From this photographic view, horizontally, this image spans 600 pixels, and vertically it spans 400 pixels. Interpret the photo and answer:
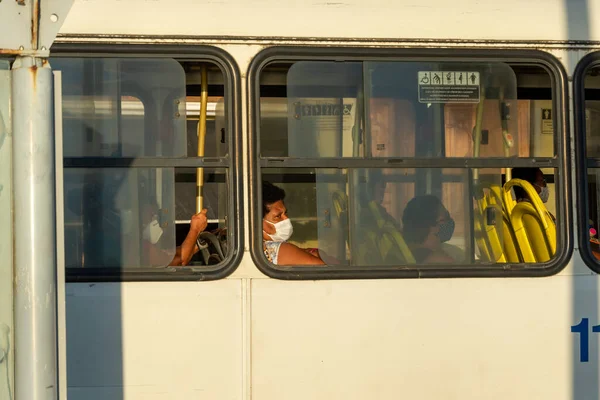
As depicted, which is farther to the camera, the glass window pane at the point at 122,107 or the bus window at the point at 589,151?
the bus window at the point at 589,151

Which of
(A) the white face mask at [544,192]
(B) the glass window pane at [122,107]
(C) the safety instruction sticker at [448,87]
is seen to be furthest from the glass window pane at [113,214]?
(A) the white face mask at [544,192]

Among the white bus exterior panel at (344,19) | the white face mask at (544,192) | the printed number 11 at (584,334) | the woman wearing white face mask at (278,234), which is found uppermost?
the white bus exterior panel at (344,19)

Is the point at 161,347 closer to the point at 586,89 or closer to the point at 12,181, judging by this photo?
the point at 12,181

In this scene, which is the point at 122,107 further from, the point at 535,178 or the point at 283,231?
the point at 535,178

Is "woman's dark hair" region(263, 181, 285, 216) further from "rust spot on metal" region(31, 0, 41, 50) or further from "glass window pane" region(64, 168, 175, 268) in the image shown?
"rust spot on metal" region(31, 0, 41, 50)

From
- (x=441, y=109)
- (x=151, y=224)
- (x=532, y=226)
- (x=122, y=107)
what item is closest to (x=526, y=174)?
(x=532, y=226)

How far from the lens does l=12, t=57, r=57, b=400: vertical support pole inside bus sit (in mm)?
2574

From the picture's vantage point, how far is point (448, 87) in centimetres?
433

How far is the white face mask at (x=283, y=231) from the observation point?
4.23m

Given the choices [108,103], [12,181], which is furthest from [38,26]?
[108,103]

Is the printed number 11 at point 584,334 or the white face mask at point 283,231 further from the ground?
the white face mask at point 283,231

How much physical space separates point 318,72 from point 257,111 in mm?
364

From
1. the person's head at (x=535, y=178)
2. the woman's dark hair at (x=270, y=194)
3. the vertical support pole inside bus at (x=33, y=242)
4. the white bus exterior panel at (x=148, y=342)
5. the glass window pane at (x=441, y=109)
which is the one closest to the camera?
the vertical support pole inside bus at (x=33, y=242)

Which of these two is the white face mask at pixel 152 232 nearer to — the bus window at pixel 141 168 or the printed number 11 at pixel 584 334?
the bus window at pixel 141 168
